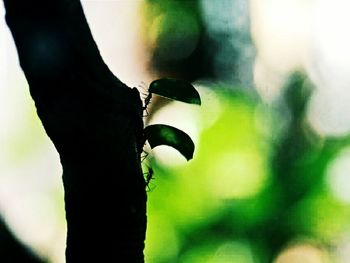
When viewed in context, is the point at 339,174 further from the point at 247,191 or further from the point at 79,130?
the point at 79,130

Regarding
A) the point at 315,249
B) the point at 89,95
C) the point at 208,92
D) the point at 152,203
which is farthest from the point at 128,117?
the point at 315,249

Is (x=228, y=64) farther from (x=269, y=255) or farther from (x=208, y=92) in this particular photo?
(x=269, y=255)

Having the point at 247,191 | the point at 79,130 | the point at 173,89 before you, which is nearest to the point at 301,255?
the point at 247,191

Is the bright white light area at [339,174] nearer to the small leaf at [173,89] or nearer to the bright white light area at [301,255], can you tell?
the bright white light area at [301,255]

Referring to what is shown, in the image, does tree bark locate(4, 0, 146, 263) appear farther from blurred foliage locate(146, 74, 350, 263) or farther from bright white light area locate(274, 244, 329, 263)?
bright white light area locate(274, 244, 329, 263)

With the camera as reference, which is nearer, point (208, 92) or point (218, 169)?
point (208, 92)

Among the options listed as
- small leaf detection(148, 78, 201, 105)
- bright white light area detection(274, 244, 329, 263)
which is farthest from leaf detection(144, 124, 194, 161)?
bright white light area detection(274, 244, 329, 263)
